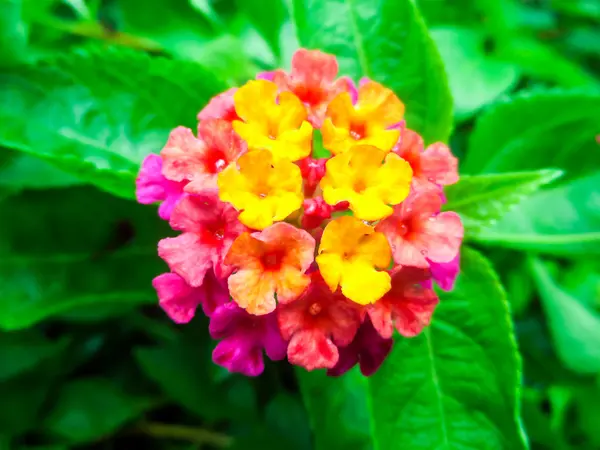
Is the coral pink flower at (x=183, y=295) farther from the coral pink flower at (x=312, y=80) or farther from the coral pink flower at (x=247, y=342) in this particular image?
the coral pink flower at (x=312, y=80)

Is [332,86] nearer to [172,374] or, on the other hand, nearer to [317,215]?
[317,215]

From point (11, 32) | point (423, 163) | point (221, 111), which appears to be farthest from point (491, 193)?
point (11, 32)

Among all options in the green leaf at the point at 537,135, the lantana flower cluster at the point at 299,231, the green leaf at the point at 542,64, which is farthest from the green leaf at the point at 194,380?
the green leaf at the point at 542,64

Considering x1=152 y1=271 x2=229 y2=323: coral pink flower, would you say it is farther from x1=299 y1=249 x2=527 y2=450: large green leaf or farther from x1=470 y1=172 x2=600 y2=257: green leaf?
x1=470 y1=172 x2=600 y2=257: green leaf

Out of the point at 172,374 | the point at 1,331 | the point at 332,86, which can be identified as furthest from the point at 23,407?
the point at 332,86

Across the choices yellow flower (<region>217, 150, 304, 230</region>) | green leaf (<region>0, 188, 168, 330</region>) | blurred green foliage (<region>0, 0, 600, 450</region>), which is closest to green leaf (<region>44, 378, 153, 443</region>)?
blurred green foliage (<region>0, 0, 600, 450</region>)

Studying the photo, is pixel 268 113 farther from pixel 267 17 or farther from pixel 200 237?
pixel 267 17
